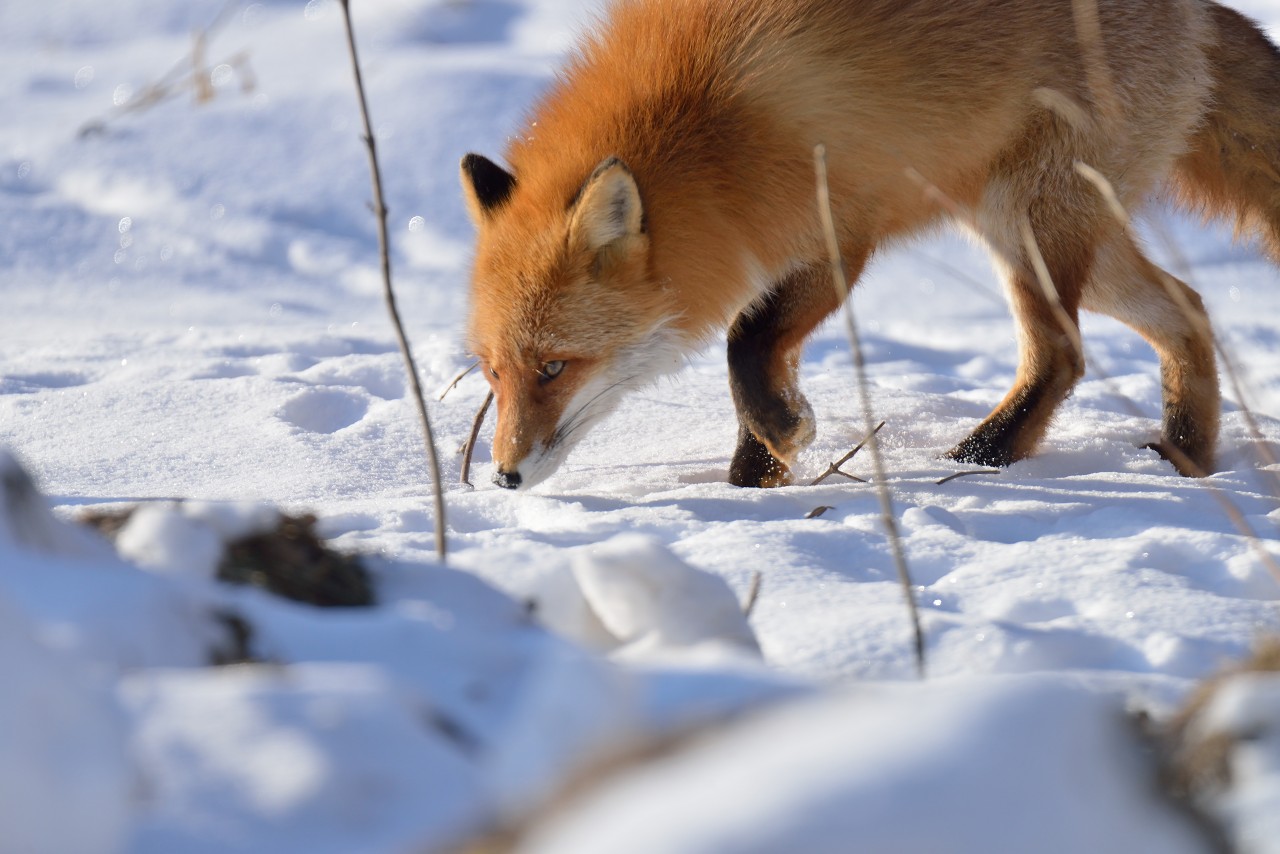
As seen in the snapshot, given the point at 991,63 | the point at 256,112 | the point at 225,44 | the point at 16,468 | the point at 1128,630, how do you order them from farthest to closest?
the point at 225,44, the point at 256,112, the point at 991,63, the point at 1128,630, the point at 16,468

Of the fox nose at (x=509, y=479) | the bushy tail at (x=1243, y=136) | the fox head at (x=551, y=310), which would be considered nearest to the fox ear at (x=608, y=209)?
the fox head at (x=551, y=310)

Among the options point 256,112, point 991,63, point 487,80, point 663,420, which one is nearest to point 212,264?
point 256,112

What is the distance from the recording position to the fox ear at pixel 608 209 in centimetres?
278

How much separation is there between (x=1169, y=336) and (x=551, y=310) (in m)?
2.15

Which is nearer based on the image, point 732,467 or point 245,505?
point 245,505

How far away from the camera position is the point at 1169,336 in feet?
12.6

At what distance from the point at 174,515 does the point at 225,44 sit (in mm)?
8027

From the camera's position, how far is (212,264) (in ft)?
18.6

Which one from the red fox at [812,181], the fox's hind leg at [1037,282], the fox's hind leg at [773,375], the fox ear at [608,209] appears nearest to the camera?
the fox ear at [608,209]

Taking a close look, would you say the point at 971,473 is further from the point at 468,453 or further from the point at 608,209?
the point at 468,453

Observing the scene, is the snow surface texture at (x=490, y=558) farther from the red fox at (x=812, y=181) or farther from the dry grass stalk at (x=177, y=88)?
the red fox at (x=812, y=181)

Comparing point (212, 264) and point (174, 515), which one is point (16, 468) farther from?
point (212, 264)

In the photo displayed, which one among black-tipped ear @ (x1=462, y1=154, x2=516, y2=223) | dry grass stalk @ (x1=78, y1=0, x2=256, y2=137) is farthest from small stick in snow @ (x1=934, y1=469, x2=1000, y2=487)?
dry grass stalk @ (x1=78, y1=0, x2=256, y2=137)

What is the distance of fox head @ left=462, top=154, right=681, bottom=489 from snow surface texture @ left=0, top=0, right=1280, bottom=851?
23 cm
